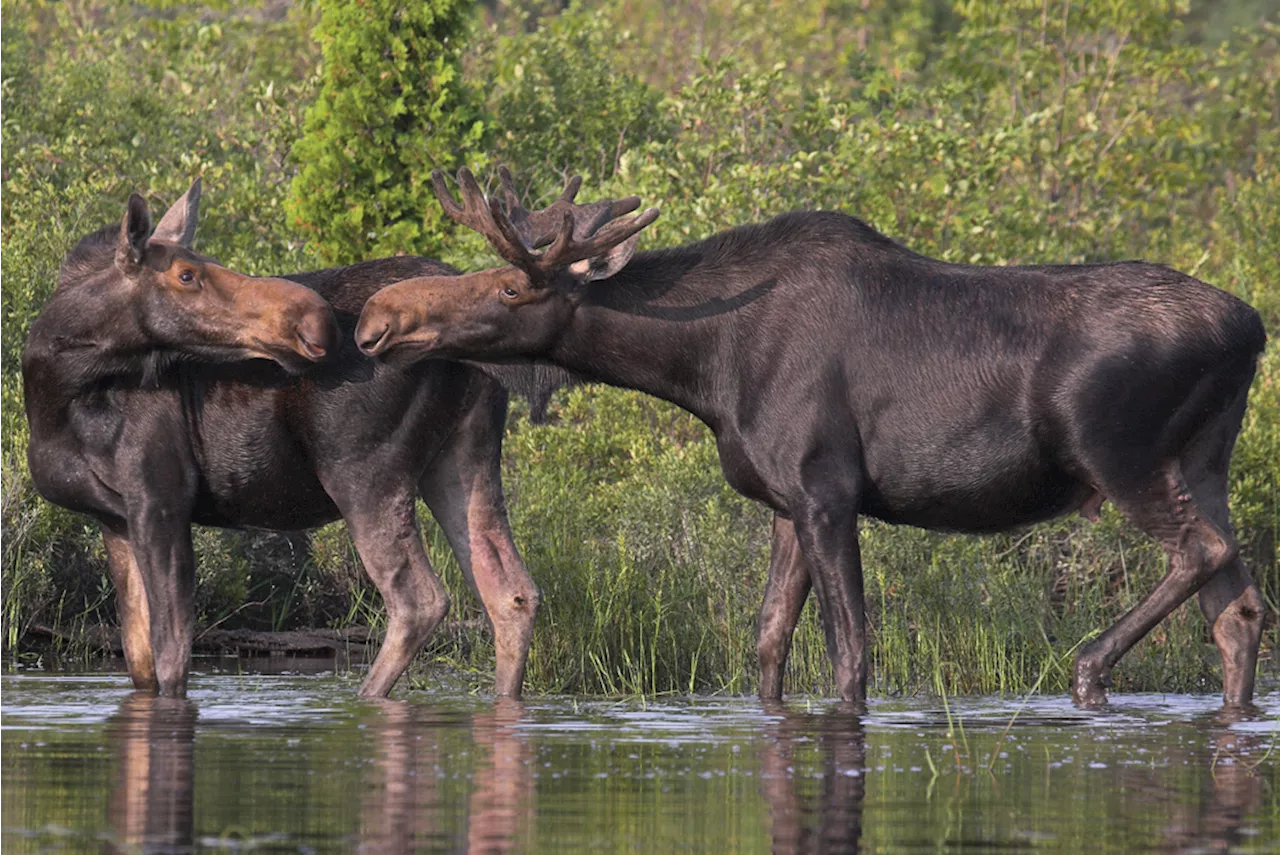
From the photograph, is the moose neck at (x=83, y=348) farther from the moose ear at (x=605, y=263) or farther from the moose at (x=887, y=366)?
the moose ear at (x=605, y=263)

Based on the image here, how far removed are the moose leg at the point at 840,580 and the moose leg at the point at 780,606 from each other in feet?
1.82

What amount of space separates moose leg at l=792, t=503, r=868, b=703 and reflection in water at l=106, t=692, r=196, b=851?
2783 millimetres

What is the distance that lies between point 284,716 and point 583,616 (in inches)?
88.0

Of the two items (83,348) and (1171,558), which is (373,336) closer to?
(83,348)

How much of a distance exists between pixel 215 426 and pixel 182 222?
101 cm

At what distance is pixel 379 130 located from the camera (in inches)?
739

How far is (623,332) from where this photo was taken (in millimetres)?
10328

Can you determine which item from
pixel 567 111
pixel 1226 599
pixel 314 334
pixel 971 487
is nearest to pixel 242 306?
pixel 314 334

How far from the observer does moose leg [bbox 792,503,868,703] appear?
9.94 meters

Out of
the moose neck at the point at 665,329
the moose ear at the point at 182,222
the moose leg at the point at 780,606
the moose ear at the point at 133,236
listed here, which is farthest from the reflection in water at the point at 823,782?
the moose ear at the point at 182,222

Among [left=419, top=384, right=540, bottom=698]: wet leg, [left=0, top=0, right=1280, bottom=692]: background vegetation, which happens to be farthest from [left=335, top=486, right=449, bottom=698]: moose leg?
[left=0, top=0, right=1280, bottom=692]: background vegetation

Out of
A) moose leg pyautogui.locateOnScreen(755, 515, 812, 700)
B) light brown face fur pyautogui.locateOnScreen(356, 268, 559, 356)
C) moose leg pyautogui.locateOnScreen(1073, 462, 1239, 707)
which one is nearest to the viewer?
light brown face fur pyautogui.locateOnScreen(356, 268, 559, 356)

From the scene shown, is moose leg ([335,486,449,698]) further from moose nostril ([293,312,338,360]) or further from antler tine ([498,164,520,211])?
antler tine ([498,164,520,211])

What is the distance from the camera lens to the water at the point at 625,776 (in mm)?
5812
